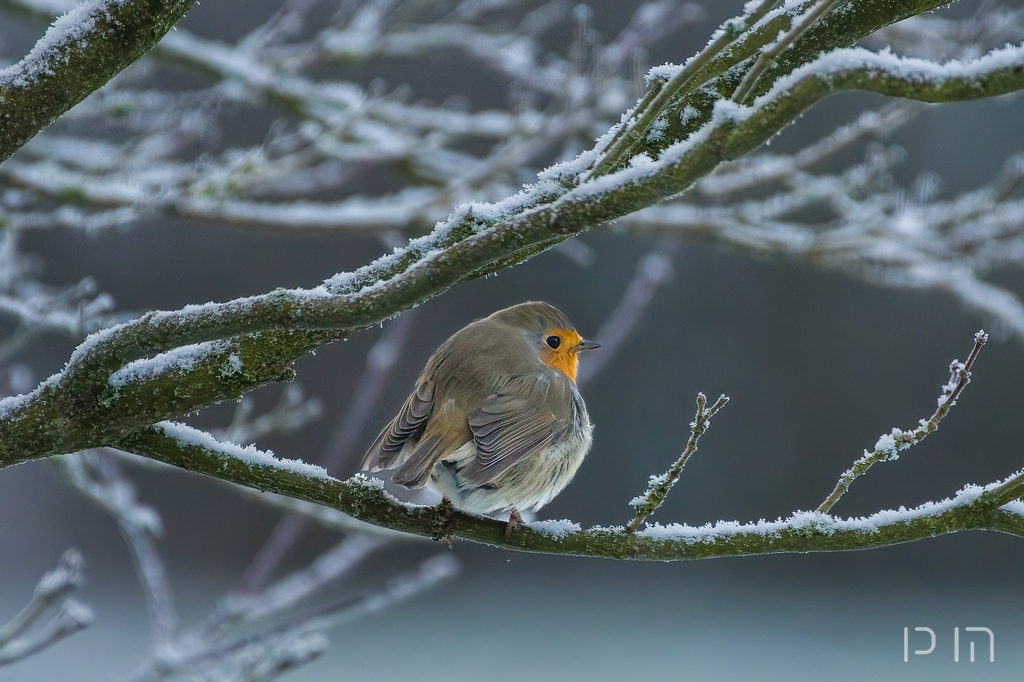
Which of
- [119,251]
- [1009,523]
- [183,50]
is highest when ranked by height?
[119,251]

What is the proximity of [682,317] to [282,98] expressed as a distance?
6120 millimetres

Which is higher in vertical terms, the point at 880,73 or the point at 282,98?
the point at 282,98

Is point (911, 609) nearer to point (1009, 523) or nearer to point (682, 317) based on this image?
point (682, 317)

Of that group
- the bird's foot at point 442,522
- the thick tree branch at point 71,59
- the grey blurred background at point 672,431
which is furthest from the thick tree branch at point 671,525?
the grey blurred background at point 672,431

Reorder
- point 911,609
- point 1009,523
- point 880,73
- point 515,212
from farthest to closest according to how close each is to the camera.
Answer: point 911,609 < point 1009,523 < point 515,212 < point 880,73

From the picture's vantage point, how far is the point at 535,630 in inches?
283

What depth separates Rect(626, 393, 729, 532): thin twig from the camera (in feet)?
5.45

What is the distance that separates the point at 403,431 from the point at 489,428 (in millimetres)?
237

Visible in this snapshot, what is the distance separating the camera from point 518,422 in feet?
9.30

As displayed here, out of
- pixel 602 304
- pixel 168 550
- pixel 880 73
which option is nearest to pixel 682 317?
pixel 602 304

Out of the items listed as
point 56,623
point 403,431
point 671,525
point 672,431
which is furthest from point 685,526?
point 672,431

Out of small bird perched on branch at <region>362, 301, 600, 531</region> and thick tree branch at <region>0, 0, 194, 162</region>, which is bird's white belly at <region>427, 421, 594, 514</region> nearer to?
small bird perched on branch at <region>362, 301, 600, 531</region>

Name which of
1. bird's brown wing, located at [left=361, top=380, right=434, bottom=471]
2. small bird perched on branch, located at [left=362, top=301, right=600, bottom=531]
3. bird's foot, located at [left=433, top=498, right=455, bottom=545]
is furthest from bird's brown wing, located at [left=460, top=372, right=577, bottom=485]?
bird's foot, located at [left=433, top=498, right=455, bottom=545]

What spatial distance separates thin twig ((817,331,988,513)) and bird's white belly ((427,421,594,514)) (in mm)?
1010
